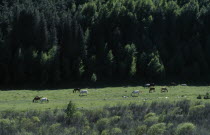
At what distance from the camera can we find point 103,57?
90.1 meters

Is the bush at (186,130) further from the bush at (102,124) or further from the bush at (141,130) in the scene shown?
the bush at (102,124)

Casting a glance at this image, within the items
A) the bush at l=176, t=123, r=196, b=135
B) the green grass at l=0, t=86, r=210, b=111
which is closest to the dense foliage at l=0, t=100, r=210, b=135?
the bush at l=176, t=123, r=196, b=135

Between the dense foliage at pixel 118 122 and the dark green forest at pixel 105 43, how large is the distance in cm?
4898

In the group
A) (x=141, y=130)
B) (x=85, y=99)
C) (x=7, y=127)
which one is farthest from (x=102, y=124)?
(x=85, y=99)

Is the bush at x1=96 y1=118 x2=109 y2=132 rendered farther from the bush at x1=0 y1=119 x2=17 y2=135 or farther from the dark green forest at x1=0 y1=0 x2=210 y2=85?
the dark green forest at x1=0 y1=0 x2=210 y2=85

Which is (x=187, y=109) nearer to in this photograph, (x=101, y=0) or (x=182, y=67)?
(x=182, y=67)

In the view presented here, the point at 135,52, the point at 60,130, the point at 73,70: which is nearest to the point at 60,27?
the point at 73,70

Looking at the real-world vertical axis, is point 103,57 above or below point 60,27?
below

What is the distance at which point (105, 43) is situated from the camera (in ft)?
309

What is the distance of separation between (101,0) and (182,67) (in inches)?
1704

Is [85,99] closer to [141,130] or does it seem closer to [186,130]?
[141,130]

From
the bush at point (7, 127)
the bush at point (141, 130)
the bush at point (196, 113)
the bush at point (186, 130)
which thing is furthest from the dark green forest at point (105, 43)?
the bush at point (186, 130)

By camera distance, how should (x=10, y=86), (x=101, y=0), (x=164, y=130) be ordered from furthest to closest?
(x=101, y=0), (x=10, y=86), (x=164, y=130)

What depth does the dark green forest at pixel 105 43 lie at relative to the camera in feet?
268
